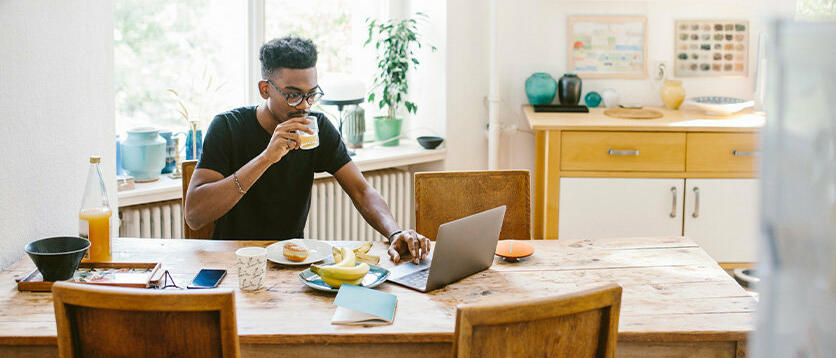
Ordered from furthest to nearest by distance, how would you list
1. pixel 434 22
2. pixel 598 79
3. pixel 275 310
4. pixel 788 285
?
pixel 598 79 → pixel 434 22 → pixel 275 310 → pixel 788 285

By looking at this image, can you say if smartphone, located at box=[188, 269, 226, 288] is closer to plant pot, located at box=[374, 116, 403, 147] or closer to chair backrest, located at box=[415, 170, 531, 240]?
chair backrest, located at box=[415, 170, 531, 240]

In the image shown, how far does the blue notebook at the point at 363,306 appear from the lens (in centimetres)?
167

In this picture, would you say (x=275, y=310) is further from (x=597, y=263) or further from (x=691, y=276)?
(x=691, y=276)

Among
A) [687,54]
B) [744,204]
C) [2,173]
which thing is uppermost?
[687,54]

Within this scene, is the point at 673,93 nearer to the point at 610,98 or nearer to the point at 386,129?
the point at 610,98

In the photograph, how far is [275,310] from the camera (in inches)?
68.3

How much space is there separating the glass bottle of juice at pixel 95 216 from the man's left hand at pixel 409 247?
0.74 meters

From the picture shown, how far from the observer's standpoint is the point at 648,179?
3674 mm

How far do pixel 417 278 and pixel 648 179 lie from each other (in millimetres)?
2031

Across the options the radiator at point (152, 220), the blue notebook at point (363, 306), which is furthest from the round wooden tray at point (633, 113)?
the blue notebook at point (363, 306)

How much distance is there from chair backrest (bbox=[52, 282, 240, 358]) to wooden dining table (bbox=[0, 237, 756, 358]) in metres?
0.18

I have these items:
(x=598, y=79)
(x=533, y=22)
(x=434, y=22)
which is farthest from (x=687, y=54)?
(x=434, y=22)

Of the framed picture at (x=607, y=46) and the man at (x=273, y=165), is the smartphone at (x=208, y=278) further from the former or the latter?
the framed picture at (x=607, y=46)

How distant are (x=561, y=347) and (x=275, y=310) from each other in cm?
64
